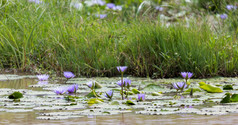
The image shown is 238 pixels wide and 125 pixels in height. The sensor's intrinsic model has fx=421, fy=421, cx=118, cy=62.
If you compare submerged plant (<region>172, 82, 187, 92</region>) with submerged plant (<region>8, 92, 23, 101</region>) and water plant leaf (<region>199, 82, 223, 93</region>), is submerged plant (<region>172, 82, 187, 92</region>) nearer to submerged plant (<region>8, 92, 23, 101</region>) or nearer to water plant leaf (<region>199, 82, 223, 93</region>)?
water plant leaf (<region>199, 82, 223, 93</region>)

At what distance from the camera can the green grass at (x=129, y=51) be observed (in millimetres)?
4496

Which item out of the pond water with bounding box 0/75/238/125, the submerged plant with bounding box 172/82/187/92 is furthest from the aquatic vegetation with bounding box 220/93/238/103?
the submerged plant with bounding box 172/82/187/92

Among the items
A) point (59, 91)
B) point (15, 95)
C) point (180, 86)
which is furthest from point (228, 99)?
point (15, 95)

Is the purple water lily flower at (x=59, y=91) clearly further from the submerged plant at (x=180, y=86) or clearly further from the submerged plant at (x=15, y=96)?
the submerged plant at (x=180, y=86)

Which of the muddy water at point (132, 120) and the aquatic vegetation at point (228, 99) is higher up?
the aquatic vegetation at point (228, 99)

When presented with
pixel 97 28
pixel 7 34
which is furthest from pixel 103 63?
pixel 7 34

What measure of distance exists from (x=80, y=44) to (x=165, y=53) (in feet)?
3.25

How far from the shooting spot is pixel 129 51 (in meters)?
Result: 4.84

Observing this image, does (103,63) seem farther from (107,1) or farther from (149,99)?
(107,1)

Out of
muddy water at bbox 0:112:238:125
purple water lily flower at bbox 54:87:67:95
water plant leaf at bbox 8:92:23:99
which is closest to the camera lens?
muddy water at bbox 0:112:238:125

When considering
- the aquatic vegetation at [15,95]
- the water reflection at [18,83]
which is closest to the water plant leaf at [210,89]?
the aquatic vegetation at [15,95]

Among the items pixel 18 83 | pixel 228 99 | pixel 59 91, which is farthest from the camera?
pixel 18 83

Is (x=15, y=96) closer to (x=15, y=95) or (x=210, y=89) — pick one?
(x=15, y=95)

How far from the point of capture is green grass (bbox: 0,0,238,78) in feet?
14.8
